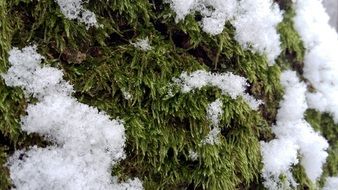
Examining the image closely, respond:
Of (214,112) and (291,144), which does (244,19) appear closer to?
(214,112)

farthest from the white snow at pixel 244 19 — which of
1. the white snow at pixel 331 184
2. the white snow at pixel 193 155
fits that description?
the white snow at pixel 331 184

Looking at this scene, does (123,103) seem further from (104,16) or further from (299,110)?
(299,110)

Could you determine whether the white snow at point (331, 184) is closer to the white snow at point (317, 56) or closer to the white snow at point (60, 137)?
the white snow at point (317, 56)

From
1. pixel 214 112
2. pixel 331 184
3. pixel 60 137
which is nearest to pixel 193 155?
pixel 214 112

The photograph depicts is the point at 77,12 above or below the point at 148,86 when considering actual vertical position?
above

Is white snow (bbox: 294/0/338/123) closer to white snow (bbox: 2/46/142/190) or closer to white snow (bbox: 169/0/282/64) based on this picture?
white snow (bbox: 169/0/282/64)

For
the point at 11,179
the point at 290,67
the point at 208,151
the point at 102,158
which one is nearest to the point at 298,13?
the point at 290,67
